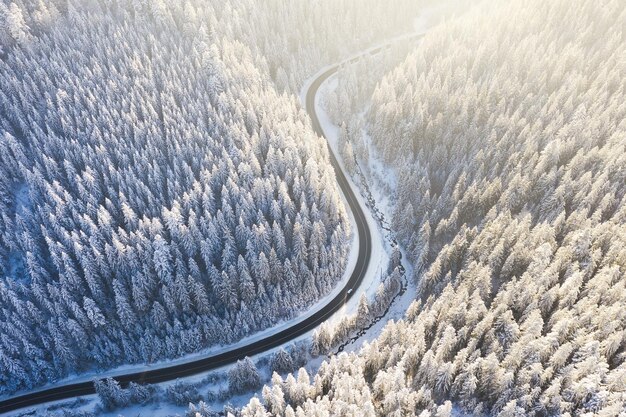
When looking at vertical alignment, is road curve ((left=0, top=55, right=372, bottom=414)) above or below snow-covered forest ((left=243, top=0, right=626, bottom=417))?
below

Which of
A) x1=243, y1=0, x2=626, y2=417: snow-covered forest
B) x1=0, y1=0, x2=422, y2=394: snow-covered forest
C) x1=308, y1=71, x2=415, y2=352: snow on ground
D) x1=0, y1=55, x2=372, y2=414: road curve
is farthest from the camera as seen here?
x1=308, y1=71, x2=415, y2=352: snow on ground

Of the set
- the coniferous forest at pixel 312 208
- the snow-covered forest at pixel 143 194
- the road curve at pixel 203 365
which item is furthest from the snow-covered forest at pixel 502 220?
the snow-covered forest at pixel 143 194

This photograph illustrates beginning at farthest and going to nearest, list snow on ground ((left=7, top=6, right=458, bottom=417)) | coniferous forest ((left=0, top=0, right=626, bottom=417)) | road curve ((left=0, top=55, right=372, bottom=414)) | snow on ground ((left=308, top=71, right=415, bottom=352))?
snow on ground ((left=308, top=71, right=415, bottom=352)) → road curve ((left=0, top=55, right=372, bottom=414)) → snow on ground ((left=7, top=6, right=458, bottom=417)) → coniferous forest ((left=0, top=0, right=626, bottom=417))

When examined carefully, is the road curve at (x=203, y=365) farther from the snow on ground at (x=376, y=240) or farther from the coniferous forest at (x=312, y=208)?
the snow on ground at (x=376, y=240)

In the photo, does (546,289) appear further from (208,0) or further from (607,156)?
(208,0)

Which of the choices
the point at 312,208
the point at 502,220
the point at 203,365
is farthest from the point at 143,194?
the point at 502,220

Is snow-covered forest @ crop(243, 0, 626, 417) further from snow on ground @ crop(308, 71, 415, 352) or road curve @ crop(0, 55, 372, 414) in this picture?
road curve @ crop(0, 55, 372, 414)

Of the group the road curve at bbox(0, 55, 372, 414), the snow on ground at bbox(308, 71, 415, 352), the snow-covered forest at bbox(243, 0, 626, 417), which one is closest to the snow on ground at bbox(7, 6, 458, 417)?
the snow on ground at bbox(308, 71, 415, 352)

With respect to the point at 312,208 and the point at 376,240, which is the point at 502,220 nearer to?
the point at 376,240
